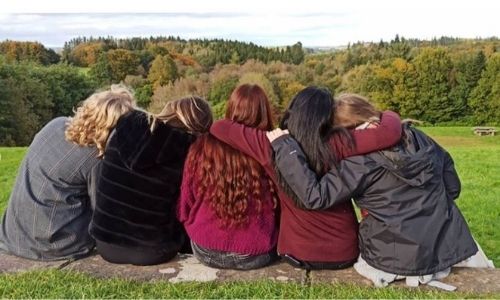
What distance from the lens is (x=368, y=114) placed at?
3.71 metres

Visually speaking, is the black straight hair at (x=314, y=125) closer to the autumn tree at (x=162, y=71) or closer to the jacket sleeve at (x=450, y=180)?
the jacket sleeve at (x=450, y=180)

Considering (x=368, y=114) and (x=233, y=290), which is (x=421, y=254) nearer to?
(x=368, y=114)

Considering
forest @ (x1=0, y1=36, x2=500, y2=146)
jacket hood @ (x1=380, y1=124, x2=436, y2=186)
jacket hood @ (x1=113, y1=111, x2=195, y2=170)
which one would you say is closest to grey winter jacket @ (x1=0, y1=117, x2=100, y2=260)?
jacket hood @ (x1=113, y1=111, x2=195, y2=170)

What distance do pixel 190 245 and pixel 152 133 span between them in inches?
37.4

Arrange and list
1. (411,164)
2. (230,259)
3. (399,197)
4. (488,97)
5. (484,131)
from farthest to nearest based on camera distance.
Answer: (488,97) < (484,131) < (230,259) < (399,197) < (411,164)

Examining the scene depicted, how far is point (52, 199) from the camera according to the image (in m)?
4.13

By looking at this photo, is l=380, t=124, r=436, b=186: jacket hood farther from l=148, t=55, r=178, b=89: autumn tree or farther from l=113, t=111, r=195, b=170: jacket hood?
l=148, t=55, r=178, b=89: autumn tree

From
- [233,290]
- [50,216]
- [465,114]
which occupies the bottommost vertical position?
[465,114]

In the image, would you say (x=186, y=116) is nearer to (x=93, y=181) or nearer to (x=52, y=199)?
(x=93, y=181)

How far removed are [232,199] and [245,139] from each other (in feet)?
1.29

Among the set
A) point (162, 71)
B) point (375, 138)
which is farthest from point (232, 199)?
point (162, 71)

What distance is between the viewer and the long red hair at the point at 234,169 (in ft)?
12.2

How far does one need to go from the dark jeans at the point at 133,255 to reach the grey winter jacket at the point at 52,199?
300mm

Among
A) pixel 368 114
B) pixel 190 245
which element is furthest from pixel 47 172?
pixel 368 114
